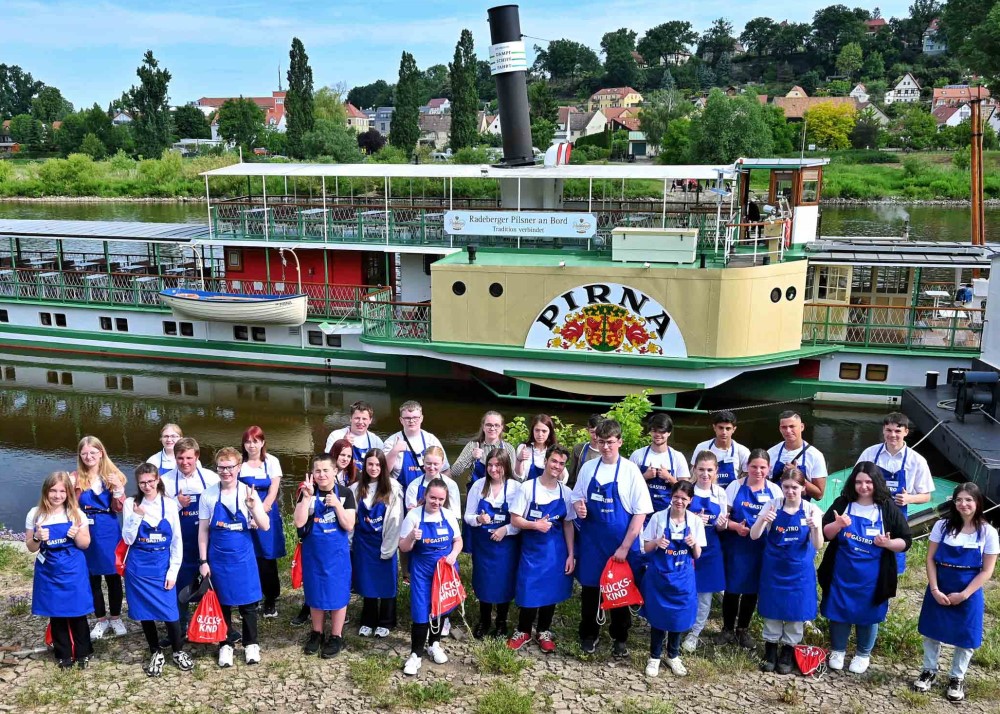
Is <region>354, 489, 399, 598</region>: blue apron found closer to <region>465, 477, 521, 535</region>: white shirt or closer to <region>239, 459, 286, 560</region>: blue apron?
<region>465, 477, 521, 535</region>: white shirt

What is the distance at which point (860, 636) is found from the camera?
6.59m

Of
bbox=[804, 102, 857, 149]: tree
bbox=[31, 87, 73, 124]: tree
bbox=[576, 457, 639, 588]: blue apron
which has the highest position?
bbox=[31, 87, 73, 124]: tree

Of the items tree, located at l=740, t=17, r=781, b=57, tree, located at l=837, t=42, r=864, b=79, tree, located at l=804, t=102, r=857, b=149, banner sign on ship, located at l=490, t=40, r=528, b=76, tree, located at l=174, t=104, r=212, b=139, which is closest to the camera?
banner sign on ship, located at l=490, t=40, r=528, b=76

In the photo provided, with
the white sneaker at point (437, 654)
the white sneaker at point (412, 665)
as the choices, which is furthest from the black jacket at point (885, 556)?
the white sneaker at point (412, 665)

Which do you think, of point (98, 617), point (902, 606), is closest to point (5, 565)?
point (98, 617)

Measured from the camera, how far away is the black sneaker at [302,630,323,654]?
22.7 ft

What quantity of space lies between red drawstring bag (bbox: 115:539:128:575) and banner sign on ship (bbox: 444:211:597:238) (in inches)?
447

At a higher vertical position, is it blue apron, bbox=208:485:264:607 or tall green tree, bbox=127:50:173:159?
tall green tree, bbox=127:50:173:159

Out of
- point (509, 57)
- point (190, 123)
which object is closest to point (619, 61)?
point (190, 123)

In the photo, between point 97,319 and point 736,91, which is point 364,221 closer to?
point 97,319

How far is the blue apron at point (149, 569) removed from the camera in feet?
20.7

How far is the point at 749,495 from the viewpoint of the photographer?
6.52m

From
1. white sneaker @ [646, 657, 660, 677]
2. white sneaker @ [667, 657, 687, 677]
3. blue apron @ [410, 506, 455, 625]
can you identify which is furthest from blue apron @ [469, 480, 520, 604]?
white sneaker @ [667, 657, 687, 677]

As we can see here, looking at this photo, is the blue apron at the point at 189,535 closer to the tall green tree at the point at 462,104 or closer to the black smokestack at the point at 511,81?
the black smokestack at the point at 511,81
